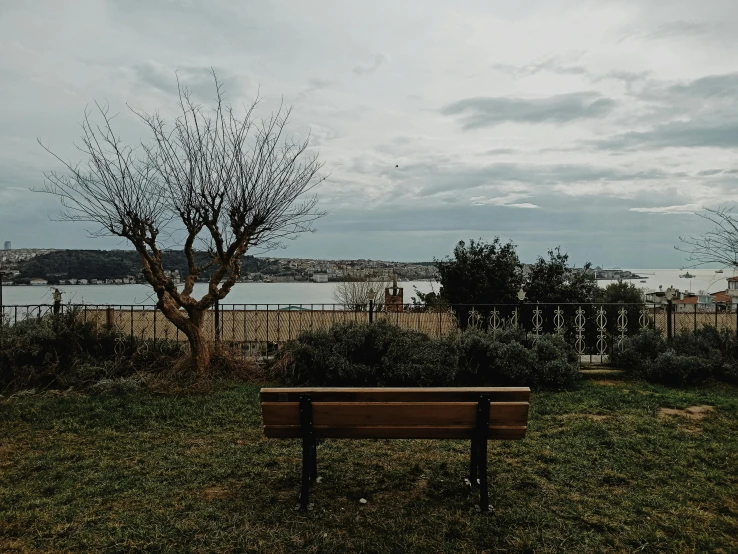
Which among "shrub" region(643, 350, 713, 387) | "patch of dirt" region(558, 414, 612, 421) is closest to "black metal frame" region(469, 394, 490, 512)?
"patch of dirt" region(558, 414, 612, 421)

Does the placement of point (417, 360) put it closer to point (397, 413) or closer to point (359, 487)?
point (359, 487)

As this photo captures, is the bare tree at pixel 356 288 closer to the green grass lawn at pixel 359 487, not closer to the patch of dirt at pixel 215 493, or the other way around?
the green grass lawn at pixel 359 487

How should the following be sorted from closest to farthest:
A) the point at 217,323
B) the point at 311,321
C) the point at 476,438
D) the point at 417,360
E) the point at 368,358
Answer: the point at 476,438
the point at 417,360
the point at 368,358
the point at 217,323
the point at 311,321

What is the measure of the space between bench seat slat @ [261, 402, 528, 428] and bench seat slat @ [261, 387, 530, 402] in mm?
99

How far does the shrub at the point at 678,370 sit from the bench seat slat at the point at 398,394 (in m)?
5.63

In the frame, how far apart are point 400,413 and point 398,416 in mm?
27

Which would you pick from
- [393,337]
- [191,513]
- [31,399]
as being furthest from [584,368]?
[31,399]

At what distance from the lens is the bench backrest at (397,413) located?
4008 millimetres

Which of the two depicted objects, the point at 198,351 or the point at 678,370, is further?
the point at 198,351

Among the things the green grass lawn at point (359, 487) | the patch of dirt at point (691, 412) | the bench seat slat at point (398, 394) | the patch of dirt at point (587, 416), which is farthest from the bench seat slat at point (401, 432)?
the patch of dirt at point (691, 412)

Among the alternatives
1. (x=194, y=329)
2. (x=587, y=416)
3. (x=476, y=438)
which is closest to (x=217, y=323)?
(x=194, y=329)

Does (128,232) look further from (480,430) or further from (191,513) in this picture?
(480,430)

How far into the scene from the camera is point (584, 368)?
9617mm

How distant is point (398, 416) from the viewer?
13.2ft
